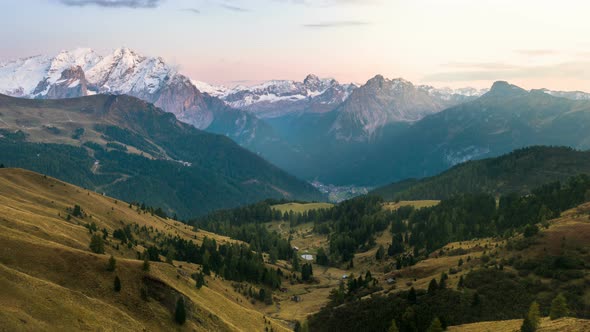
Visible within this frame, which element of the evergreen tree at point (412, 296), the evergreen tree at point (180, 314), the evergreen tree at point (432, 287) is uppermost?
the evergreen tree at point (180, 314)

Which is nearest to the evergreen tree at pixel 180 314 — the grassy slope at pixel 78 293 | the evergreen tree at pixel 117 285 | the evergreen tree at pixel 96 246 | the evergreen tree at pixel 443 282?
the grassy slope at pixel 78 293

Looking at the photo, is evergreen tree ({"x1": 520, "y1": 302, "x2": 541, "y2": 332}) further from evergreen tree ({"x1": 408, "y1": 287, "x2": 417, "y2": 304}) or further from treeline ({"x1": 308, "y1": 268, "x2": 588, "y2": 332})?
evergreen tree ({"x1": 408, "y1": 287, "x2": 417, "y2": 304})

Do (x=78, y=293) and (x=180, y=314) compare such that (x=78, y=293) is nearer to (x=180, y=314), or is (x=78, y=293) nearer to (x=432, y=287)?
(x=180, y=314)

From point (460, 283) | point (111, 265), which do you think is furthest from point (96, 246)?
point (460, 283)

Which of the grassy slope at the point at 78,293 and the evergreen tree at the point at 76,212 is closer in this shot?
the grassy slope at the point at 78,293

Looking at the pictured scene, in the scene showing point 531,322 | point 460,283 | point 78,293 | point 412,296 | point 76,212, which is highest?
point 78,293

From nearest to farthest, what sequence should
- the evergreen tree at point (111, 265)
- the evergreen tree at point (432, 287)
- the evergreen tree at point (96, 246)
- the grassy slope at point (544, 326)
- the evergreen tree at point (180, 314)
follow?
1. the grassy slope at point (544, 326)
2. the evergreen tree at point (180, 314)
3. the evergreen tree at point (111, 265)
4. the evergreen tree at point (96, 246)
5. the evergreen tree at point (432, 287)

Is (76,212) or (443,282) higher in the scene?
(443,282)

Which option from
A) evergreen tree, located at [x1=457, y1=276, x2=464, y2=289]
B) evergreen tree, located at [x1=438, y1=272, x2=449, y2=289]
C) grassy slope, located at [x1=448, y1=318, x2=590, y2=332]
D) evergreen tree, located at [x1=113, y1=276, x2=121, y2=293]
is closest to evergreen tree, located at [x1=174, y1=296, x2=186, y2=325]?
evergreen tree, located at [x1=113, y1=276, x2=121, y2=293]

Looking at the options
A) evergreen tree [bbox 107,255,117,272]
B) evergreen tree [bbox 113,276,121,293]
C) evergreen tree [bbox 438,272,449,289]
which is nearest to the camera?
evergreen tree [bbox 113,276,121,293]

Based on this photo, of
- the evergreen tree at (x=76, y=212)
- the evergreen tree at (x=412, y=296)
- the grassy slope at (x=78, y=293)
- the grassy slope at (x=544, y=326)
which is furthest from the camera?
the evergreen tree at (x=76, y=212)

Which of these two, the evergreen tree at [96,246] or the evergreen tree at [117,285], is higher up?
the evergreen tree at [117,285]

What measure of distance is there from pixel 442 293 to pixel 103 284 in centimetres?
9790

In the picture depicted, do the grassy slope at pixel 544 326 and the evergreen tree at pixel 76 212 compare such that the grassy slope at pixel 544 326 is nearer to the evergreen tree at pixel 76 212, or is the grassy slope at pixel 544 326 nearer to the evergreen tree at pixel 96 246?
the evergreen tree at pixel 96 246
